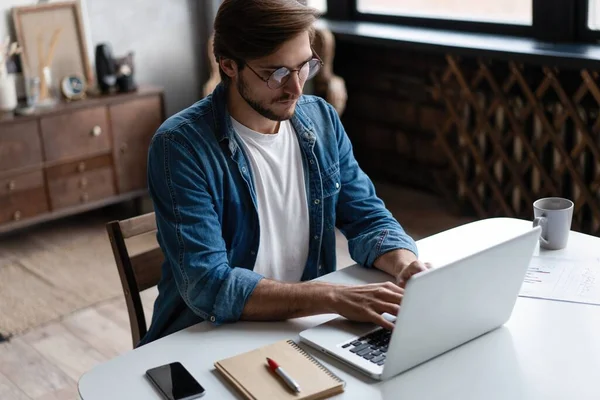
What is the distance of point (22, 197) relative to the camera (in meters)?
3.76

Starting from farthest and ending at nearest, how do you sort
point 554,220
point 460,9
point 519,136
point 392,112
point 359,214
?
1. point 392,112
2. point 460,9
3. point 519,136
4. point 359,214
5. point 554,220

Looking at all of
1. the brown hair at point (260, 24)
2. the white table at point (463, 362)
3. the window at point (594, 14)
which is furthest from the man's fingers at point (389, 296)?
the window at point (594, 14)

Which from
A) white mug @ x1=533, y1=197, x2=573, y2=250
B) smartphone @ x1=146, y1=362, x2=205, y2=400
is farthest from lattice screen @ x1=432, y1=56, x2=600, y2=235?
smartphone @ x1=146, y1=362, x2=205, y2=400

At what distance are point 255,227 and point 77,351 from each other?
1.46 meters

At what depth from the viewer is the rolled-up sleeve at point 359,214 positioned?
1706 millimetres

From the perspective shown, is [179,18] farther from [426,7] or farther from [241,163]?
[241,163]

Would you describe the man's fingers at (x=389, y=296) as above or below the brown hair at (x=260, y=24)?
below

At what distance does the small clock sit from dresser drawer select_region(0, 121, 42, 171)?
0.30 meters

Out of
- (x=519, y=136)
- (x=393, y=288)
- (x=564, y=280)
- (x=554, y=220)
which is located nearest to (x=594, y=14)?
(x=519, y=136)

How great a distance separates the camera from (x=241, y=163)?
1.65 meters

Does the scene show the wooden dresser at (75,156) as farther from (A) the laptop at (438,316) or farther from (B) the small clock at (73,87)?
(A) the laptop at (438,316)

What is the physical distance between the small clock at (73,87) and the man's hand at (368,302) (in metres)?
2.83

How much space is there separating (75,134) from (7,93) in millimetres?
345

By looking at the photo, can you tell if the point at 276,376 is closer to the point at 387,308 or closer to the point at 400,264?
the point at 387,308
